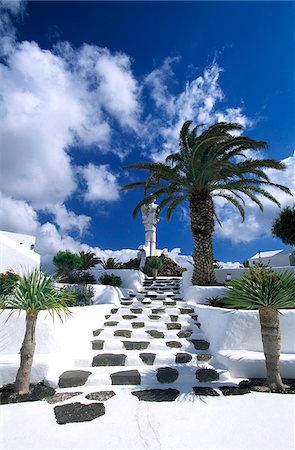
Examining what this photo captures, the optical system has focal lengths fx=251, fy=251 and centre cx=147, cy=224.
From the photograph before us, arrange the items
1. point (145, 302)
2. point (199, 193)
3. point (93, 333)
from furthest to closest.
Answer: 1. point (199, 193)
2. point (145, 302)
3. point (93, 333)

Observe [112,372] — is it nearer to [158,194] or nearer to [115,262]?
[158,194]

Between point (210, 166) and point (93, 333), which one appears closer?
point (93, 333)

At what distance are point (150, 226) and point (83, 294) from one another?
9.96m

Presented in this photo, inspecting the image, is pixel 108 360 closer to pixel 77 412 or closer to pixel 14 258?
pixel 77 412

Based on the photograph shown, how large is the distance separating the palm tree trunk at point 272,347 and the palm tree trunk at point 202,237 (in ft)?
17.2

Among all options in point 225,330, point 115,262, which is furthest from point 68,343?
point 115,262

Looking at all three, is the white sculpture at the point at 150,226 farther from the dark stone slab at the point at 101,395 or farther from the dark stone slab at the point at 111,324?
the dark stone slab at the point at 101,395

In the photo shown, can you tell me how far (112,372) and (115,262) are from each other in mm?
9373

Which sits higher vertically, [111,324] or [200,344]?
[111,324]

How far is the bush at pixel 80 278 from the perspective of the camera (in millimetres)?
10812

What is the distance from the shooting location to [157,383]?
424cm

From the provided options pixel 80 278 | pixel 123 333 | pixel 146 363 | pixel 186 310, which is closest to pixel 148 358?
pixel 146 363

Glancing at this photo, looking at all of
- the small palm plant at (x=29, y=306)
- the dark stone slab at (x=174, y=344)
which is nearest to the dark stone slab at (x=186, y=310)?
the dark stone slab at (x=174, y=344)

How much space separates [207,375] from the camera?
434cm
